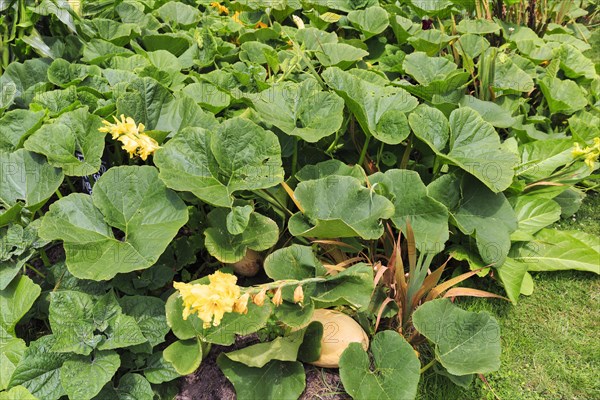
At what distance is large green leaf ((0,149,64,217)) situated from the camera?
2273mm

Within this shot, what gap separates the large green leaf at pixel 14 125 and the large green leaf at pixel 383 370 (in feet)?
5.65

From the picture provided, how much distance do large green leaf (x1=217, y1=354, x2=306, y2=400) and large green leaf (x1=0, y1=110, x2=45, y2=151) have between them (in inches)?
54.5

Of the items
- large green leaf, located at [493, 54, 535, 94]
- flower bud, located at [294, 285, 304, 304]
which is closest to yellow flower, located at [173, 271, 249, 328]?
flower bud, located at [294, 285, 304, 304]

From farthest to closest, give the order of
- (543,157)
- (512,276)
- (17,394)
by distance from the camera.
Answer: (543,157) → (512,276) → (17,394)

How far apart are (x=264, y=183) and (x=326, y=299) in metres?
0.52

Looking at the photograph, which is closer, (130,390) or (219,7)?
(130,390)

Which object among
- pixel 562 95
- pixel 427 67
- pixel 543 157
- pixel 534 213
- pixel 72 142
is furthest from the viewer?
pixel 562 95

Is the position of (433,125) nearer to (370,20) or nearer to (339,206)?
(339,206)

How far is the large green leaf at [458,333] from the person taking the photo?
6.59ft

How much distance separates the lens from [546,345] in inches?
98.2

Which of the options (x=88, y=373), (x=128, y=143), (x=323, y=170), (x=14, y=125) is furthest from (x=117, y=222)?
(x=323, y=170)

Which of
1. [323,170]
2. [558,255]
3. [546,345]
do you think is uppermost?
[323,170]

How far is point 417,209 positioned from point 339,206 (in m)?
0.40

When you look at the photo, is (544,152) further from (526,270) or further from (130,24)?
(130,24)
